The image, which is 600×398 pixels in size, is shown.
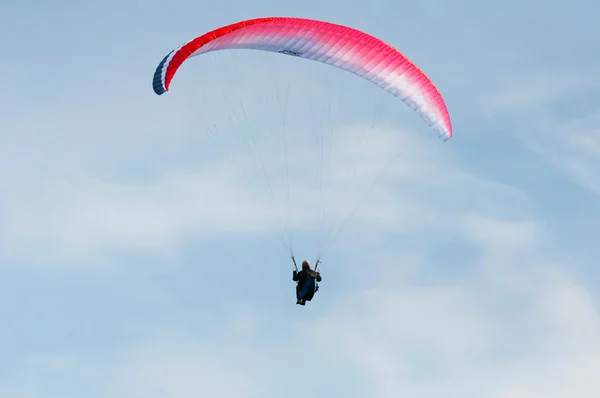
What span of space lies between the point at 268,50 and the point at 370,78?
393cm

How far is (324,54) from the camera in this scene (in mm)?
43938

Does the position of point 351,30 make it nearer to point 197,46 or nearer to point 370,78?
point 370,78

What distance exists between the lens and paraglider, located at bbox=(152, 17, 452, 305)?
132 ft

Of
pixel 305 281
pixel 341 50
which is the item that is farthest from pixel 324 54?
pixel 305 281

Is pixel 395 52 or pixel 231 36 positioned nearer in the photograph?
pixel 231 36

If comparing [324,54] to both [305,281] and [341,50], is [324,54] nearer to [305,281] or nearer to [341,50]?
[341,50]

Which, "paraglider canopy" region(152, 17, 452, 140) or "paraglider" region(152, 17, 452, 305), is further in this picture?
"paraglider canopy" region(152, 17, 452, 140)

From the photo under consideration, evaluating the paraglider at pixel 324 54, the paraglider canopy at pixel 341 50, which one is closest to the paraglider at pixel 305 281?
the paraglider at pixel 324 54

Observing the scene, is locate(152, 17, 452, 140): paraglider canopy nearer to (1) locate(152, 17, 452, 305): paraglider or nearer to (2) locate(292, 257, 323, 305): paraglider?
(1) locate(152, 17, 452, 305): paraglider

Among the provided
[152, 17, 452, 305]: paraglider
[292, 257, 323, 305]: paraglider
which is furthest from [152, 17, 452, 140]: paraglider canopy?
[292, 257, 323, 305]: paraglider

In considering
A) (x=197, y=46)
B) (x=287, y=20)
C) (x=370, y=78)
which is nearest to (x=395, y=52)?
(x=370, y=78)

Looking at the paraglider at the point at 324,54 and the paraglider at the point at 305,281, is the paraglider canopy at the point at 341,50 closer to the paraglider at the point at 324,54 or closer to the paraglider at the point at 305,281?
the paraglider at the point at 324,54

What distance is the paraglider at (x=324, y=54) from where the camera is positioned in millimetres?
40344

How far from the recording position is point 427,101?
44.7 m
